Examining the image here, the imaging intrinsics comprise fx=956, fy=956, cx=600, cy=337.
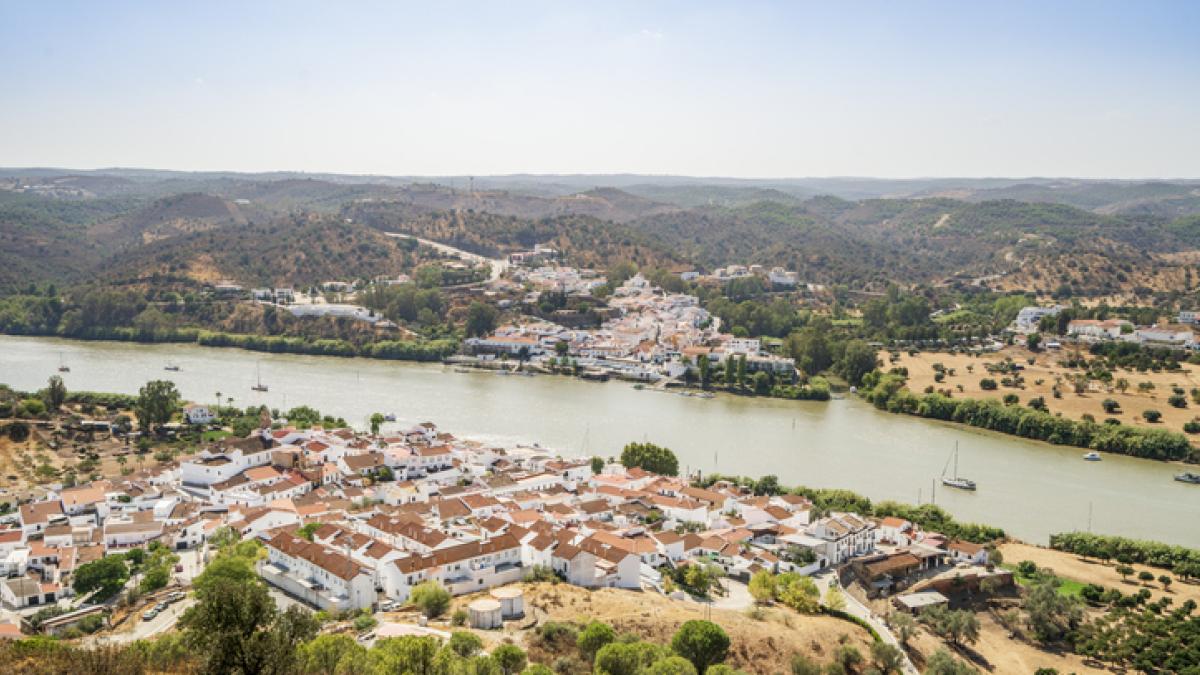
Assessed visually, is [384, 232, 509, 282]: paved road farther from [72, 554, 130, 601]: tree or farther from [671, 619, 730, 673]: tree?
[671, 619, 730, 673]: tree

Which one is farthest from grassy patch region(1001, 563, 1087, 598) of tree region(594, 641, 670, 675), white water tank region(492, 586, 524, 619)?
white water tank region(492, 586, 524, 619)

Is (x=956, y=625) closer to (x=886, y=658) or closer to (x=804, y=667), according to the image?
(x=886, y=658)

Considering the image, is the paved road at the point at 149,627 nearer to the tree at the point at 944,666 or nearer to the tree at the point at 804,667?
the tree at the point at 804,667

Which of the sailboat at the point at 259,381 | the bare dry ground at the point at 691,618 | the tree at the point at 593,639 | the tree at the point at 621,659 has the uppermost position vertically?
the tree at the point at 621,659

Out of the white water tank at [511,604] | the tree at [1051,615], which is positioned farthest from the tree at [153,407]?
the tree at [1051,615]

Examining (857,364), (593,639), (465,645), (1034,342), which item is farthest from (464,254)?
(465,645)

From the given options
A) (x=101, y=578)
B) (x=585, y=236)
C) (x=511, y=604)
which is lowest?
(x=101, y=578)
